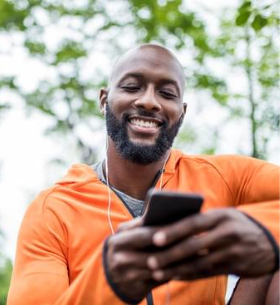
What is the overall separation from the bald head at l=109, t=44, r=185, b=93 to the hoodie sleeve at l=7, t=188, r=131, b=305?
36.7 inches

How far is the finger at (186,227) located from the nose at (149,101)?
1.70m

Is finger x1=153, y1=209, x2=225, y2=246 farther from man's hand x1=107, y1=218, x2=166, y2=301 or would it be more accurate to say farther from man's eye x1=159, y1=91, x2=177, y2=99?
man's eye x1=159, y1=91, x2=177, y2=99

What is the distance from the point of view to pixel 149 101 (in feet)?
10.5

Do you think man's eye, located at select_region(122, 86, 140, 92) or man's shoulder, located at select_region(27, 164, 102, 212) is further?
man's eye, located at select_region(122, 86, 140, 92)

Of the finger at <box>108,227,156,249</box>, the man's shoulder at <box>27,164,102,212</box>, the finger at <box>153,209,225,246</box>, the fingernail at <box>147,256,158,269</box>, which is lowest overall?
the man's shoulder at <box>27,164,102,212</box>

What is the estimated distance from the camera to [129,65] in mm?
3344

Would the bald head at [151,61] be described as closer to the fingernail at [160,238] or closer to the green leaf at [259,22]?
the green leaf at [259,22]

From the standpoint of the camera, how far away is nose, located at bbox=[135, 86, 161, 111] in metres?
3.21

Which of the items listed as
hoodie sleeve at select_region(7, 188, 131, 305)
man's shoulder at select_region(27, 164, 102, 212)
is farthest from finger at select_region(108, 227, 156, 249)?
man's shoulder at select_region(27, 164, 102, 212)

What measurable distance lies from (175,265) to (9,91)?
13.2 m

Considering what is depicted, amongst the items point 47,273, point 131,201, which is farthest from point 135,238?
point 131,201

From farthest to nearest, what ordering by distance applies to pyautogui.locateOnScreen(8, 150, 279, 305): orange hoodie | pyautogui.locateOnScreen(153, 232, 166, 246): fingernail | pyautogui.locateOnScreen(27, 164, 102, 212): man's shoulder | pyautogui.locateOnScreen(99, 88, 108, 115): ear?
pyautogui.locateOnScreen(99, 88, 108, 115): ear
pyautogui.locateOnScreen(27, 164, 102, 212): man's shoulder
pyautogui.locateOnScreen(8, 150, 279, 305): orange hoodie
pyautogui.locateOnScreen(153, 232, 166, 246): fingernail

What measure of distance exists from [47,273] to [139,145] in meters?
0.98

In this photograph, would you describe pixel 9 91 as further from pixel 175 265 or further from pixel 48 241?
pixel 175 265
